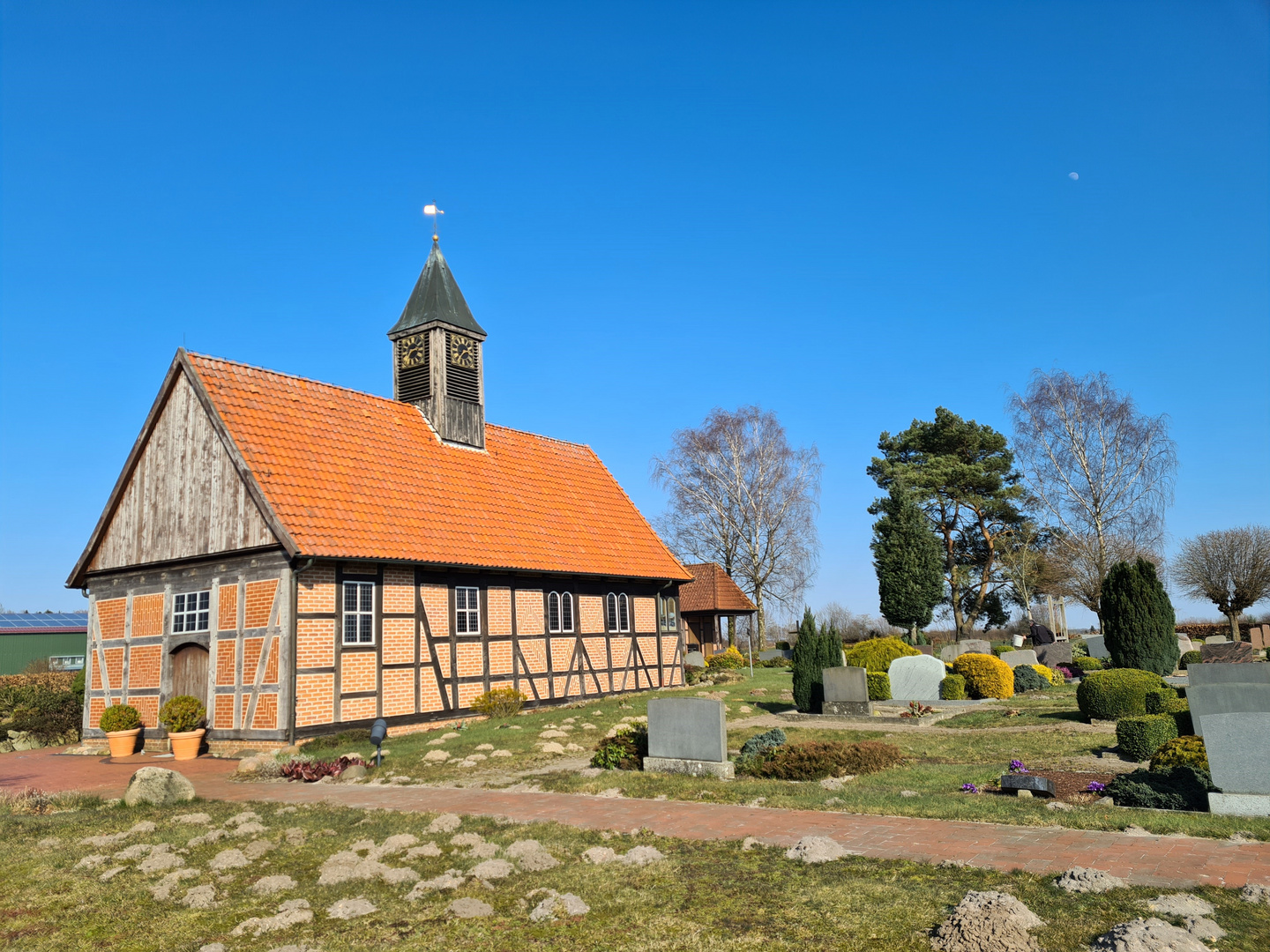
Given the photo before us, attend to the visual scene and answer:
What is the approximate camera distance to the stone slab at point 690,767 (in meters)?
12.0

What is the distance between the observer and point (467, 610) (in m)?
21.5

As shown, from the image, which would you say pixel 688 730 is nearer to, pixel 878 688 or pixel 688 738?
pixel 688 738

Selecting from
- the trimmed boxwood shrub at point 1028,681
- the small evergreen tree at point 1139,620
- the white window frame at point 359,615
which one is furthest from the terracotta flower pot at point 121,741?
the small evergreen tree at point 1139,620

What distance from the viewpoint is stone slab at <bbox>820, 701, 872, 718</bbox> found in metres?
19.8

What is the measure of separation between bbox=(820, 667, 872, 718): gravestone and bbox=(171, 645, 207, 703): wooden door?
13999mm

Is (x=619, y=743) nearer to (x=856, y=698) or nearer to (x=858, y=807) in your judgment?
(x=858, y=807)

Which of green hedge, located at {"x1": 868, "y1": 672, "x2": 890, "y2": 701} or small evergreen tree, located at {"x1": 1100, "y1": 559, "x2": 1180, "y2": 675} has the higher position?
small evergreen tree, located at {"x1": 1100, "y1": 559, "x2": 1180, "y2": 675}

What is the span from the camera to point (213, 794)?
1246 centimetres

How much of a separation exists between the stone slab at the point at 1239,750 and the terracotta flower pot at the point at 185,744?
687 inches

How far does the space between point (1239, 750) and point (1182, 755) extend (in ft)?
5.89

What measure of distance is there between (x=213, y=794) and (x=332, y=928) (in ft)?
24.6

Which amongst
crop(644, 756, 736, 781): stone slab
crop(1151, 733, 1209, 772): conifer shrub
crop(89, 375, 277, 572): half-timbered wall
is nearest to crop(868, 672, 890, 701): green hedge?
crop(644, 756, 736, 781): stone slab

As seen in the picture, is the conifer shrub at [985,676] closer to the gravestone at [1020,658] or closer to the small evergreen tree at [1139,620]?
the small evergreen tree at [1139,620]

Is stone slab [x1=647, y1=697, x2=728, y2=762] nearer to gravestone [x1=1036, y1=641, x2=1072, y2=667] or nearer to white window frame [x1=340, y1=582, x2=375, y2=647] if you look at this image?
white window frame [x1=340, y1=582, x2=375, y2=647]
